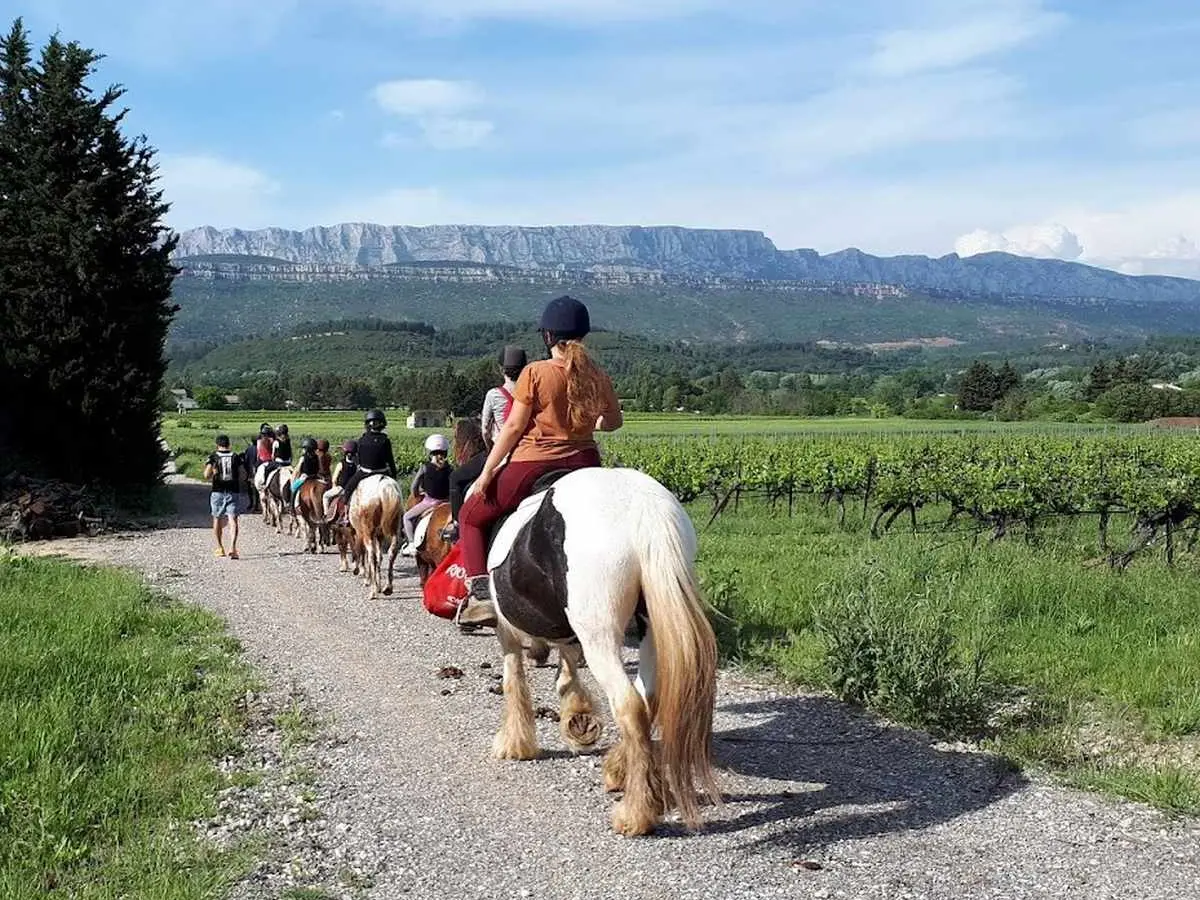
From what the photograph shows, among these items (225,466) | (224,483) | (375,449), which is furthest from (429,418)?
(375,449)

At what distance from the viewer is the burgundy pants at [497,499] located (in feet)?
21.0

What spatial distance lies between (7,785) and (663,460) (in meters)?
23.4

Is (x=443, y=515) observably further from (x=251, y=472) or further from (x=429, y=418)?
(x=429, y=418)

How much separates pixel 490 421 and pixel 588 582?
4.23 metres

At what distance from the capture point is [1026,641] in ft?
28.7

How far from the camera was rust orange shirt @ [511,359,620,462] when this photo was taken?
20.3 feet

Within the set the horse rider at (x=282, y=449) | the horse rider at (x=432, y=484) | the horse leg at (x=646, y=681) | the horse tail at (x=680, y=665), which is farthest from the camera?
the horse rider at (x=282, y=449)

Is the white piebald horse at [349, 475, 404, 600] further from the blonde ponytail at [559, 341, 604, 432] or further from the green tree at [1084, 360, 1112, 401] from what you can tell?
the green tree at [1084, 360, 1112, 401]

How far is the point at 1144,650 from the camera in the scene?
8.04 metres

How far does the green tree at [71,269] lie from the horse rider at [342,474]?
874cm

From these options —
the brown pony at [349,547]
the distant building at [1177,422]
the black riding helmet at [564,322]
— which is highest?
the black riding helmet at [564,322]

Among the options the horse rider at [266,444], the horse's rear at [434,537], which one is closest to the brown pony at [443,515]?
the horse's rear at [434,537]

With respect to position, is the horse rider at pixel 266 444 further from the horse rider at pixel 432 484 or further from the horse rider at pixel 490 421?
the horse rider at pixel 490 421

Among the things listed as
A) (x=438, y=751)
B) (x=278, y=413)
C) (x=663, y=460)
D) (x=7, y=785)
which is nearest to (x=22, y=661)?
(x=7, y=785)
